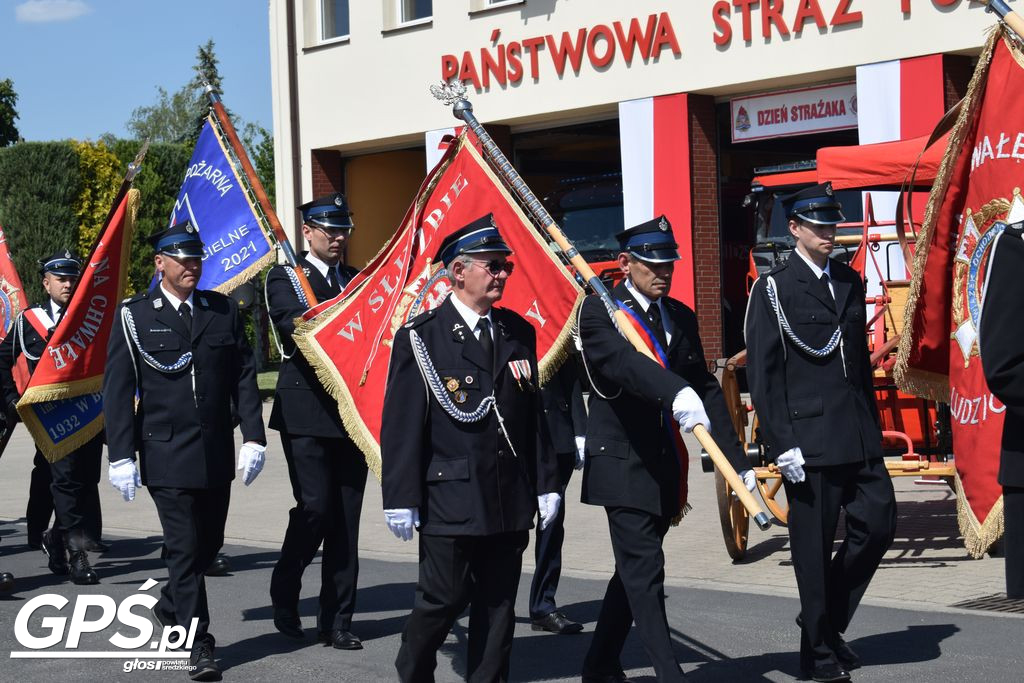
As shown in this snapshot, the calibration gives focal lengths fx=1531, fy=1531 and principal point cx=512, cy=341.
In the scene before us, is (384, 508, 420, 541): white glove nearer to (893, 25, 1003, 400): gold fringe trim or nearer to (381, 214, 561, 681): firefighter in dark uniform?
(381, 214, 561, 681): firefighter in dark uniform

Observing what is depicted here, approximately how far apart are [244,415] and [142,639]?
1.26m

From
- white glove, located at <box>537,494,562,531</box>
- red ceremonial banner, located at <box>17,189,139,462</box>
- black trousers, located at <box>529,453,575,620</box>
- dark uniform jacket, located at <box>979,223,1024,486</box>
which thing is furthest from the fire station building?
dark uniform jacket, located at <box>979,223,1024,486</box>

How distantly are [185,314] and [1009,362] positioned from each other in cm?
412

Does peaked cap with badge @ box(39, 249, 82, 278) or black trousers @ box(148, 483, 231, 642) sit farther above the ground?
peaked cap with badge @ box(39, 249, 82, 278)

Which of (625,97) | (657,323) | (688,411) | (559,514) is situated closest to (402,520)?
(688,411)

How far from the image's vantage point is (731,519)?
29.8 ft

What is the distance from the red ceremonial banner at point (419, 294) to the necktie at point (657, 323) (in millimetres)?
1152

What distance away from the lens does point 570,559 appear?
9.73 meters

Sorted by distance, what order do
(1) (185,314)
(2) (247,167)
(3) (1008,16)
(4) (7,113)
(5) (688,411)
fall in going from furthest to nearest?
(4) (7,113), (2) (247,167), (1) (185,314), (3) (1008,16), (5) (688,411)

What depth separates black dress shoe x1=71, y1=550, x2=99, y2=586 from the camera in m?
9.24

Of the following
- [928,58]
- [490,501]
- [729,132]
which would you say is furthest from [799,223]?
[729,132]

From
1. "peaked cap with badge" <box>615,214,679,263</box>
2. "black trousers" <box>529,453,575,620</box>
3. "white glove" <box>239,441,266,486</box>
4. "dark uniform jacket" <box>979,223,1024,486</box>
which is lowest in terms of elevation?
"black trousers" <box>529,453,575,620</box>

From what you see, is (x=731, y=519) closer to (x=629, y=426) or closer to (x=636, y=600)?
(x=629, y=426)

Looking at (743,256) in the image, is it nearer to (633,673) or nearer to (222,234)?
(222,234)
